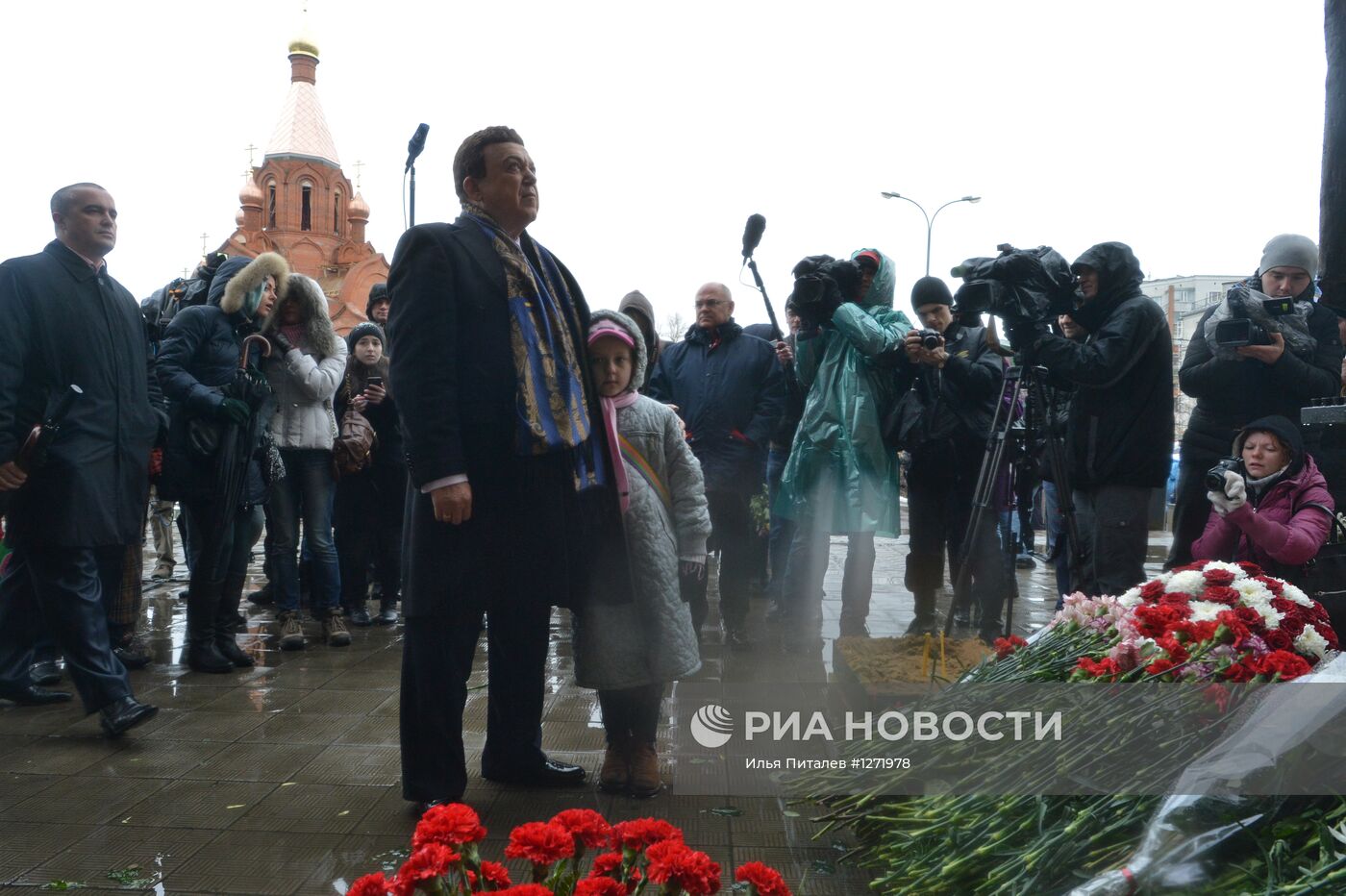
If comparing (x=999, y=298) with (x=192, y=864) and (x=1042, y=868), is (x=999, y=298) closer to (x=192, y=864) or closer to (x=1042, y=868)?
(x=1042, y=868)

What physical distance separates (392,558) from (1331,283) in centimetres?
528

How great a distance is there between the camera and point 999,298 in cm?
451

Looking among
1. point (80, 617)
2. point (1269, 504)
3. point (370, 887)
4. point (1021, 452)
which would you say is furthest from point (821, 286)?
point (370, 887)

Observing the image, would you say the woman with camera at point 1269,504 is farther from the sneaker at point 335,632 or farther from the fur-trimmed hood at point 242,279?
the fur-trimmed hood at point 242,279

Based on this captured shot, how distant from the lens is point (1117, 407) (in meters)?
4.56

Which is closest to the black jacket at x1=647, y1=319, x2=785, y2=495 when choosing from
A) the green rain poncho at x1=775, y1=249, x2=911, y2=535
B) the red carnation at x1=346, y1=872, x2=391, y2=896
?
the green rain poncho at x1=775, y1=249, x2=911, y2=535

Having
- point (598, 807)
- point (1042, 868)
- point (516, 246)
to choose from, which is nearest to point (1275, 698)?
point (1042, 868)

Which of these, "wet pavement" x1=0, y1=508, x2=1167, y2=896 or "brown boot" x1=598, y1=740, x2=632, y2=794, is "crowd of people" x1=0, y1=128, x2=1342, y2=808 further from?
"wet pavement" x1=0, y1=508, x2=1167, y2=896

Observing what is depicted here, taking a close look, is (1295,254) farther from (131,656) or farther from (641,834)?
(131,656)

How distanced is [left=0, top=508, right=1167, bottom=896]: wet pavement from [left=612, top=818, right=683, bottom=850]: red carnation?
102 cm

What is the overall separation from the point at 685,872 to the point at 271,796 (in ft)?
7.15

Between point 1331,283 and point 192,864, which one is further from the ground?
point 1331,283

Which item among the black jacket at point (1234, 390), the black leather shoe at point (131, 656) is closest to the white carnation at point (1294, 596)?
the black jacket at point (1234, 390)

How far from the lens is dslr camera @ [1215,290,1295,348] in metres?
4.69
